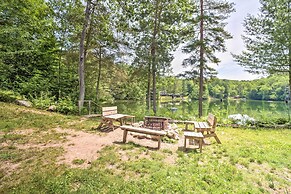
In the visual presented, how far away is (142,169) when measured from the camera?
339 cm

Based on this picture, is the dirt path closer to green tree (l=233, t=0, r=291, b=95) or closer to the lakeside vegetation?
the lakeside vegetation

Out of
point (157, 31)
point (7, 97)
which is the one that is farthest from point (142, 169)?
point (157, 31)

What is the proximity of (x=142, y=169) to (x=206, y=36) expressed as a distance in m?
10.7

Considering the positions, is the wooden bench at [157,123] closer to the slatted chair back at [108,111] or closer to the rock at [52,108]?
the slatted chair back at [108,111]

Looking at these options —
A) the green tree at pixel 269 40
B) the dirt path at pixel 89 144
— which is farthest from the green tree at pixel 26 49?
the green tree at pixel 269 40

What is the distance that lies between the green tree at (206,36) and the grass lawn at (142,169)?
696 cm

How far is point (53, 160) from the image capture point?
144 inches

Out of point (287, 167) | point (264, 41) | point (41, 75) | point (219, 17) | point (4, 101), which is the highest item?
point (219, 17)

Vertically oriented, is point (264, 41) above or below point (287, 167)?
above

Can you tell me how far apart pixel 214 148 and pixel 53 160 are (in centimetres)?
468

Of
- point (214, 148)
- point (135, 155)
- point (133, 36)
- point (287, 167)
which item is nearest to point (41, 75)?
point (133, 36)

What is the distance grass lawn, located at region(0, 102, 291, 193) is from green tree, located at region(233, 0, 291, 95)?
705cm

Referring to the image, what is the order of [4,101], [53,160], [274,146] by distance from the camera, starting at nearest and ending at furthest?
[53,160]
[274,146]
[4,101]

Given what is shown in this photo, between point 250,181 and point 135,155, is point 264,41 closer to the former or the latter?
point 250,181
